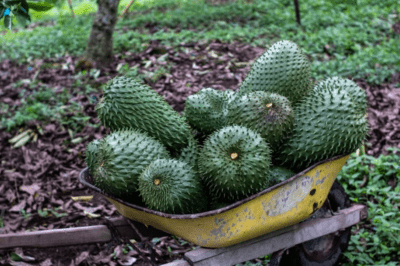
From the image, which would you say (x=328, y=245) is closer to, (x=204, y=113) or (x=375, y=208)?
(x=375, y=208)

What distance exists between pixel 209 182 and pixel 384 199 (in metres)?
2.03

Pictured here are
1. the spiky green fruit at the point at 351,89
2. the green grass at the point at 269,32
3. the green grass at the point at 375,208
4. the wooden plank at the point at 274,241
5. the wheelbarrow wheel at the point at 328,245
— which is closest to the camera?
the wooden plank at the point at 274,241

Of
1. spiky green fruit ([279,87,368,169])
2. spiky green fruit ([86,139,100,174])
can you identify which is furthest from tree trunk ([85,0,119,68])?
spiky green fruit ([279,87,368,169])

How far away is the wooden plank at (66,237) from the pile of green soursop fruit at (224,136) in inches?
16.0

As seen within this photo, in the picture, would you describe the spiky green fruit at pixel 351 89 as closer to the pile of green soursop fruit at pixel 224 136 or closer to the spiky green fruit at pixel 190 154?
the pile of green soursop fruit at pixel 224 136

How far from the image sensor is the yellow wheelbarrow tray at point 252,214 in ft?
6.47

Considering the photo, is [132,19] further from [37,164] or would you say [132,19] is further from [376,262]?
[376,262]

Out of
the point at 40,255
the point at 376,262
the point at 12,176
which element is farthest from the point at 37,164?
the point at 376,262

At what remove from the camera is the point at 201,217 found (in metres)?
1.91

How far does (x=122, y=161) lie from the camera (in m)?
2.05

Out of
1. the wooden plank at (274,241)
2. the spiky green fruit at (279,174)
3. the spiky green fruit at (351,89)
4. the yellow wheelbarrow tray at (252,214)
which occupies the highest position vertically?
the spiky green fruit at (351,89)

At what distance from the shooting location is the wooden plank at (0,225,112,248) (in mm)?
2529

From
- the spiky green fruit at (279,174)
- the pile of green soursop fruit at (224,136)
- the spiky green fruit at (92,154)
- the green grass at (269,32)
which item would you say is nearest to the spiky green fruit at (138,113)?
the pile of green soursop fruit at (224,136)

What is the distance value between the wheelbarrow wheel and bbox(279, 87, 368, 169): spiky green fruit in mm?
585
